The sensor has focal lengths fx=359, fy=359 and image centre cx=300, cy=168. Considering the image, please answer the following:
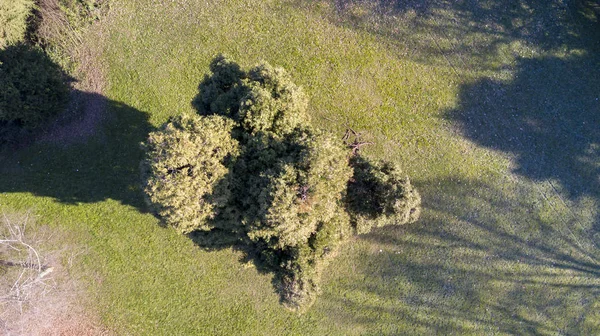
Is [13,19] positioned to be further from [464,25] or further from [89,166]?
[464,25]

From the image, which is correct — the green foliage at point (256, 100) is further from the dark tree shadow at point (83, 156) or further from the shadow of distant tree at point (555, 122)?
the shadow of distant tree at point (555, 122)

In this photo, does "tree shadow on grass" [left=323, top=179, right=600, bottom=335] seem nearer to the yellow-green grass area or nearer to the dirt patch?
the yellow-green grass area

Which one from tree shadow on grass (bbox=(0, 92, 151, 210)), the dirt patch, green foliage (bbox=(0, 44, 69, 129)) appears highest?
green foliage (bbox=(0, 44, 69, 129))

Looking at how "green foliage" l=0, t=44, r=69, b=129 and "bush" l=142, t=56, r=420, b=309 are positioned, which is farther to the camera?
"green foliage" l=0, t=44, r=69, b=129

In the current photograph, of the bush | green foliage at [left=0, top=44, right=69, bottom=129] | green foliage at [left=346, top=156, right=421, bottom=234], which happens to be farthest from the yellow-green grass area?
the bush

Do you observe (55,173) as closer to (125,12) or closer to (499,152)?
(125,12)

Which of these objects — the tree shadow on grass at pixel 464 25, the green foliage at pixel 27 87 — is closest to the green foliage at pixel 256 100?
the tree shadow on grass at pixel 464 25
